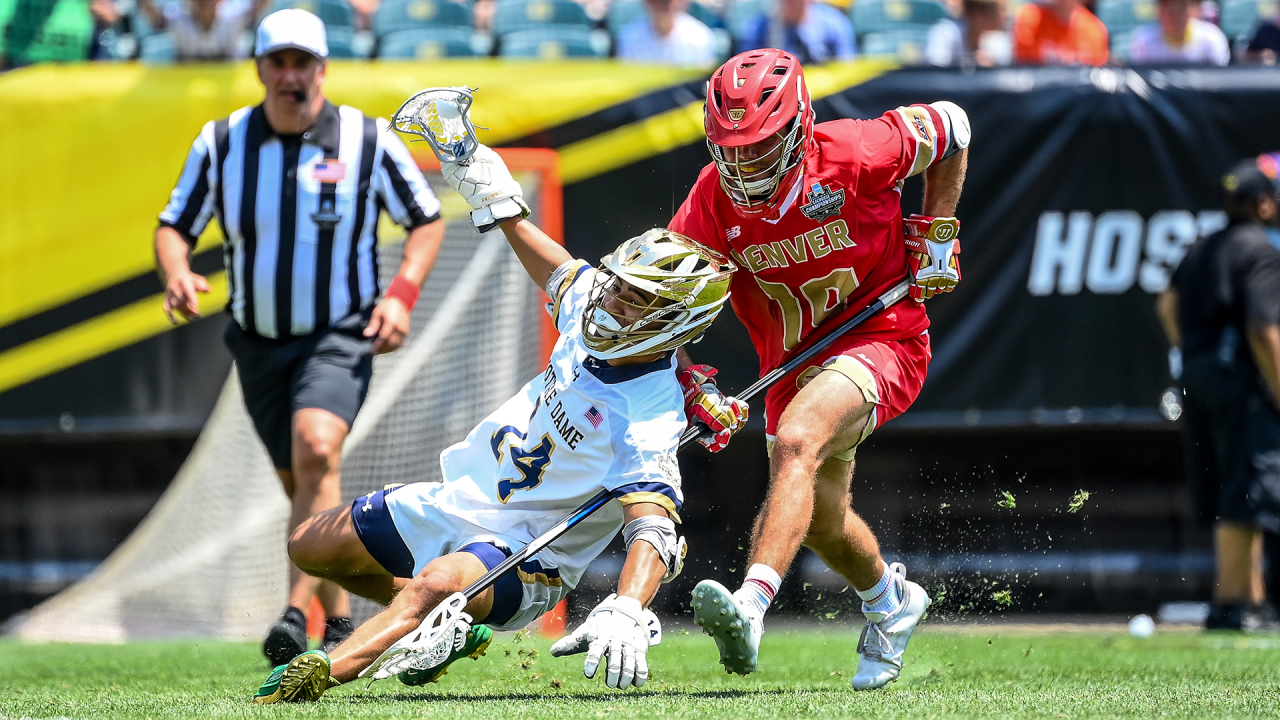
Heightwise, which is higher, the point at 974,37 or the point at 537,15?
the point at 537,15

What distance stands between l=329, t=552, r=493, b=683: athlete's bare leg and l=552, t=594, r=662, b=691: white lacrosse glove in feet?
1.12

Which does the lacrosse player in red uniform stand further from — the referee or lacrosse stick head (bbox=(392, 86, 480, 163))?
the referee

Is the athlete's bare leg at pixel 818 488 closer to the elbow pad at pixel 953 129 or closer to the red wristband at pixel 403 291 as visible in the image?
the elbow pad at pixel 953 129

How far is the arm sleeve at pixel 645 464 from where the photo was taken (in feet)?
11.5

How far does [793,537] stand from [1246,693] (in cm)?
128

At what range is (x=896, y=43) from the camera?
7.79 metres

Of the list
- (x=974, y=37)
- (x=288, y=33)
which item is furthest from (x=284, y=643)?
(x=974, y=37)

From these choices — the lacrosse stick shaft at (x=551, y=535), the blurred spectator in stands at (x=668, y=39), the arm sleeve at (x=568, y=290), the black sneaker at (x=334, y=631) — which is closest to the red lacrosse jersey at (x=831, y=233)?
the arm sleeve at (x=568, y=290)

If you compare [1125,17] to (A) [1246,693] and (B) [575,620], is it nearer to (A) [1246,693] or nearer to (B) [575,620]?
(B) [575,620]

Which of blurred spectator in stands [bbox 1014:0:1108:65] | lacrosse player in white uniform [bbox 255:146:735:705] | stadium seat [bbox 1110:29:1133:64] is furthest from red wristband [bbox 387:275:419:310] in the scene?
stadium seat [bbox 1110:29:1133:64]

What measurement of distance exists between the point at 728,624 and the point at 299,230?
2.50 meters

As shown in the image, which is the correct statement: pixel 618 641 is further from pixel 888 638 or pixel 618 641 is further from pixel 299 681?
pixel 888 638

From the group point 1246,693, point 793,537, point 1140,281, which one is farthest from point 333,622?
point 1140,281

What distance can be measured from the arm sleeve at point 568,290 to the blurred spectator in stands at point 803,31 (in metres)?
3.50
